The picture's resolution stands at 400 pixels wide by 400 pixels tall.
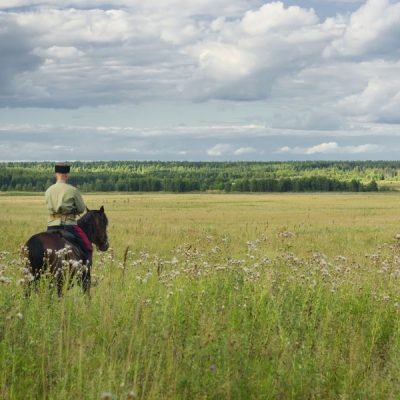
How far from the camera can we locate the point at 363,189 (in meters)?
148

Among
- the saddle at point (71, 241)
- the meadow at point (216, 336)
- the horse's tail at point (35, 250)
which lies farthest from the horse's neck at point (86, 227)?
the meadow at point (216, 336)

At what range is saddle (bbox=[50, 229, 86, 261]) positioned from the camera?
10.7m

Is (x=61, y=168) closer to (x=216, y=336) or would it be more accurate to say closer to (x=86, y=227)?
(x=86, y=227)

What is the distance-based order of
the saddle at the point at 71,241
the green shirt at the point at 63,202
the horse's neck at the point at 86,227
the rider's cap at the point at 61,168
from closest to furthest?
the saddle at the point at 71,241 < the green shirt at the point at 63,202 < the rider's cap at the point at 61,168 < the horse's neck at the point at 86,227

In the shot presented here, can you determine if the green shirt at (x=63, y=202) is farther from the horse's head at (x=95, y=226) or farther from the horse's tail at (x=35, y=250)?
the horse's tail at (x=35, y=250)

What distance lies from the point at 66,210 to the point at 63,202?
0.16 m

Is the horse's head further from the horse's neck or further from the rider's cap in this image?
the rider's cap

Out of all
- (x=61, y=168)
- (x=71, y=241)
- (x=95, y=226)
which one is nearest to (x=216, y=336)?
(x=71, y=241)

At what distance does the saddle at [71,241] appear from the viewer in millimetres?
10672

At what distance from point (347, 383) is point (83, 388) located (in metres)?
2.48

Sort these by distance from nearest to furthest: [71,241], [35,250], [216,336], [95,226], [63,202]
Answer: [216,336] < [35,250] < [71,241] < [63,202] < [95,226]

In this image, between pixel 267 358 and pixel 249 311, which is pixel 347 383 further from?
pixel 249 311

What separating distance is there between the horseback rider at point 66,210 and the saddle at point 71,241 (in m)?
0.08

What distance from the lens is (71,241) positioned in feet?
36.1
